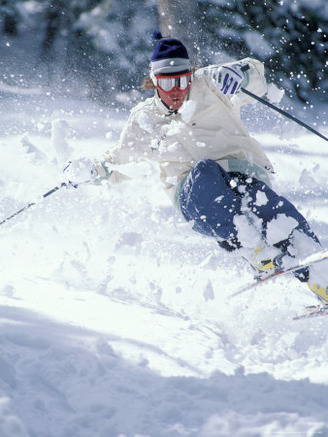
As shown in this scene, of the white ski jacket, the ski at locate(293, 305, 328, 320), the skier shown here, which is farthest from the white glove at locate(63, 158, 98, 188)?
the ski at locate(293, 305, 328, 320)

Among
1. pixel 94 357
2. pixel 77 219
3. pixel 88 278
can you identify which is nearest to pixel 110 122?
pixel 77 219

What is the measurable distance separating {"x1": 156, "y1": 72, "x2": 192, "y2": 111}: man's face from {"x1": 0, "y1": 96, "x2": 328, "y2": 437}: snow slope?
30.9 inches

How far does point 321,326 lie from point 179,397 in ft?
5.93

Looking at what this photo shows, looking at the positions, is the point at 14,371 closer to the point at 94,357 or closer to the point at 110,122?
the point at 94,357

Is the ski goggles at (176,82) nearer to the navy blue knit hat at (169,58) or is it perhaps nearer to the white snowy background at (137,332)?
the navy blue knit hat at (169,58)

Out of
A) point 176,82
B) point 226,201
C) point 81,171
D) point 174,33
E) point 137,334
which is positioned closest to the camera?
point 137,334

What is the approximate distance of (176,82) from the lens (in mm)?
3154

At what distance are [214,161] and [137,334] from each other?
1185 mm

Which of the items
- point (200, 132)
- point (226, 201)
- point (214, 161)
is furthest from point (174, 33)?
point (226, 201)

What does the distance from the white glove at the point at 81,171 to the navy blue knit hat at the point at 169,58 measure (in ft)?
2.67

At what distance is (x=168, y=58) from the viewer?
319 centimetres

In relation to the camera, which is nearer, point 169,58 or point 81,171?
point 169,58

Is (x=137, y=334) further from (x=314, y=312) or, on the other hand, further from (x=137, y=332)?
(x=314, y=312)

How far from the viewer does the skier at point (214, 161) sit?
292 centimetres
